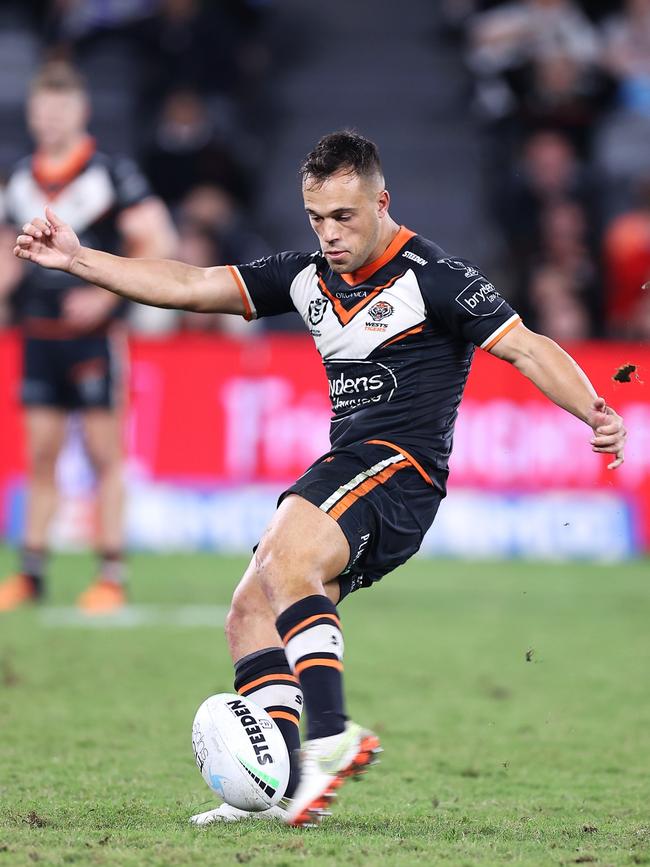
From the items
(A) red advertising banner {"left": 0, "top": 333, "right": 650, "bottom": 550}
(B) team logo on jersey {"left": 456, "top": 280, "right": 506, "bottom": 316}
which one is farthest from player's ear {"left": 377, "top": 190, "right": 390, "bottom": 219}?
(A) red advertising banner {"left": 0, "top": 333, "right": 650, "bottom": 550}

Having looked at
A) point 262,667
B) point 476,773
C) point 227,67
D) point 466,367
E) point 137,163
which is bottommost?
point 476,773

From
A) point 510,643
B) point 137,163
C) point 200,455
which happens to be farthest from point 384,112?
point 510,643

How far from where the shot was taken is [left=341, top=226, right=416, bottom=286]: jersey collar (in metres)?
4.46

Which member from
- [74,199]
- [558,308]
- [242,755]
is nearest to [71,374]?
[74,199]

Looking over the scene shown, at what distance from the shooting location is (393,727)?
5867 mm

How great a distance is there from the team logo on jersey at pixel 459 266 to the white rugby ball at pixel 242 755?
4.65 feet

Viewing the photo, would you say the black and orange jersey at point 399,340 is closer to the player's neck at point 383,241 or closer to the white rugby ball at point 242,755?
the player's neck at point 383,241

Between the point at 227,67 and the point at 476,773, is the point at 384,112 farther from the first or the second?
the point at 476,773

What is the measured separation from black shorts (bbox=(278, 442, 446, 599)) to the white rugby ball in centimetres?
49

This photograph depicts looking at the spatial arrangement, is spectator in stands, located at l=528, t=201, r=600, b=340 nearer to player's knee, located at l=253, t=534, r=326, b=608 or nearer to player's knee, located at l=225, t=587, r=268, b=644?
player's knee, located at l=225, t=587, r=268, b=644

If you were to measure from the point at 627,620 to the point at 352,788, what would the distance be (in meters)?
4.57

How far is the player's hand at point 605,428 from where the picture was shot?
407 cm

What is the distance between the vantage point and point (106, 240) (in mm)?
8914

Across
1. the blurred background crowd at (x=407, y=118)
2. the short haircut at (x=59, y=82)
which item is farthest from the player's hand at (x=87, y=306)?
the blurred background crowd at (x=407, y=118)
